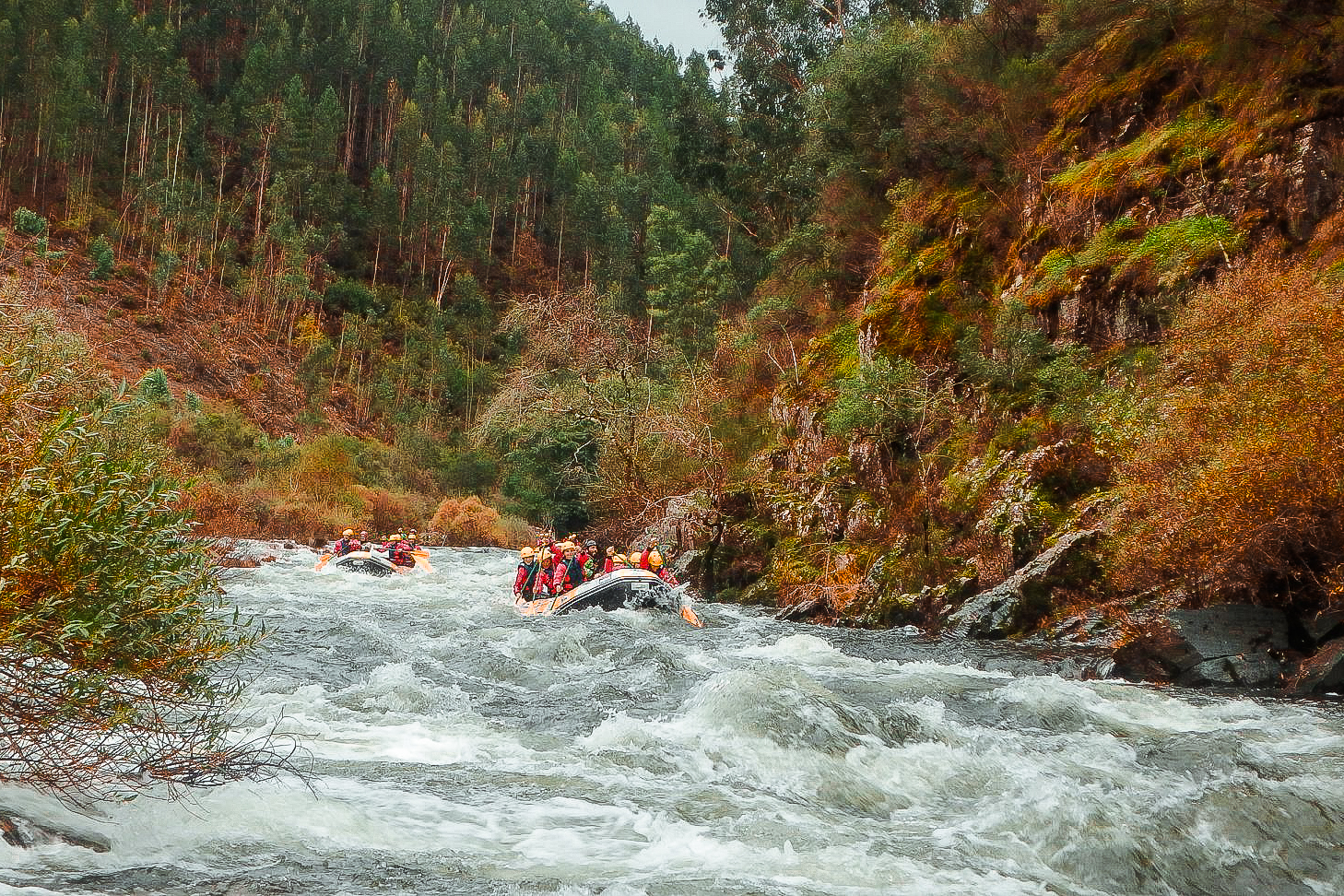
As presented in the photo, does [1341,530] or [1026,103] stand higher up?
[1026,103]

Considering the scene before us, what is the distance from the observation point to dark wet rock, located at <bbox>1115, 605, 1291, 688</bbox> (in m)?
10.2

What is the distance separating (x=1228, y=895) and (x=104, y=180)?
6596 centimetres

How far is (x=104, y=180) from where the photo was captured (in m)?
58.1

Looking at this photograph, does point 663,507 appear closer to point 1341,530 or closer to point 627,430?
point 627,430

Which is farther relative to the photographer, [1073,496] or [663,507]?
[663,507]

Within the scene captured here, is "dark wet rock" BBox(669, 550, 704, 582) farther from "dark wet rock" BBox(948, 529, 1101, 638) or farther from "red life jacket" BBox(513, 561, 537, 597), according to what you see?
"dark wet rock" BBox(948, 529, 1101, 638)

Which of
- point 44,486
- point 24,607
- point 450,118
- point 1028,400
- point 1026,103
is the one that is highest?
point 450,118

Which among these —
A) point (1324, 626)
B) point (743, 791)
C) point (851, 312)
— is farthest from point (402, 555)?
point (1324, 626)

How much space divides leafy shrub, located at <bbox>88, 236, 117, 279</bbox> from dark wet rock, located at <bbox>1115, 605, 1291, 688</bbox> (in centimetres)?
5329

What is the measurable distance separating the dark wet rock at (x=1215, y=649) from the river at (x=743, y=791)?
2.07 ft

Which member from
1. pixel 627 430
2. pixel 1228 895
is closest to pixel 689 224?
pixel 627 430

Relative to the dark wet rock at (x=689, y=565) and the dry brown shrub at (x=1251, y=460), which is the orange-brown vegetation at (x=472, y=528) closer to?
the dark wet rock at (x=689, y=565)

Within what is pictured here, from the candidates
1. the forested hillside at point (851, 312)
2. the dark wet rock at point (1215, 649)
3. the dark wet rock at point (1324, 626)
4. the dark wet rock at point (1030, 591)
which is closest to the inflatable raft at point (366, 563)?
the forested hillside at point (851, 312)

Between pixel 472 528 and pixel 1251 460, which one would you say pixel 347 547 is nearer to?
pixel 472 528
